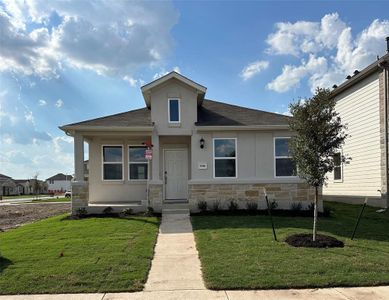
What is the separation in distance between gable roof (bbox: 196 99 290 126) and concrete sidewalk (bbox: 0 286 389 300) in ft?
28.4

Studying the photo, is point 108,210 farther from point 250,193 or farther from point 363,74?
point 363,74

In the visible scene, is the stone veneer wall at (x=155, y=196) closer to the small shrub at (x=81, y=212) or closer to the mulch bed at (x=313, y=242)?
the small shrub at (x=81, y=212)

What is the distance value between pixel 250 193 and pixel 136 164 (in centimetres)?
509

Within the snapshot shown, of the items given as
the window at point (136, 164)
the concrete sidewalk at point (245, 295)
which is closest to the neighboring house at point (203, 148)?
the window at point (136, 164)

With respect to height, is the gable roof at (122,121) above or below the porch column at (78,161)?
above

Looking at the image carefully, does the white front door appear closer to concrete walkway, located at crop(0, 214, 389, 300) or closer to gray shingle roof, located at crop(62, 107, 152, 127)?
gray shingle roof, located at crop(62, 107, 152, 127)

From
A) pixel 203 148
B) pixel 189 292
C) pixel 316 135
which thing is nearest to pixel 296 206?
pixel 203 148

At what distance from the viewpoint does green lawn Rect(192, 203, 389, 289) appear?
6.20 metres

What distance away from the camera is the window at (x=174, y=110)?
14.7 meters

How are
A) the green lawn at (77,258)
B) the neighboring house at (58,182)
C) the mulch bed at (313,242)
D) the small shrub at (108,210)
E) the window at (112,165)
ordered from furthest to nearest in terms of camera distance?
the neighboring house at (58,182) → the window at (112,165) → the small shrub at (108,210) → the mulch bed at (313,242) → the green lawn at (77,258)

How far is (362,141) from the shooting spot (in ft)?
55.5

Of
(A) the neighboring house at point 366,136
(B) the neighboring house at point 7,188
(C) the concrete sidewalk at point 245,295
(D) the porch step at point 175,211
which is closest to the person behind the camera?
(C) the concrete sidewalk at point 245,295

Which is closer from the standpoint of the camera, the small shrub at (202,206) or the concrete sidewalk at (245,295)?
the concrete sidewalk at (245,295)

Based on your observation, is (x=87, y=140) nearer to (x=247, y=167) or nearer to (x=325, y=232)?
(x=247, y=167)
